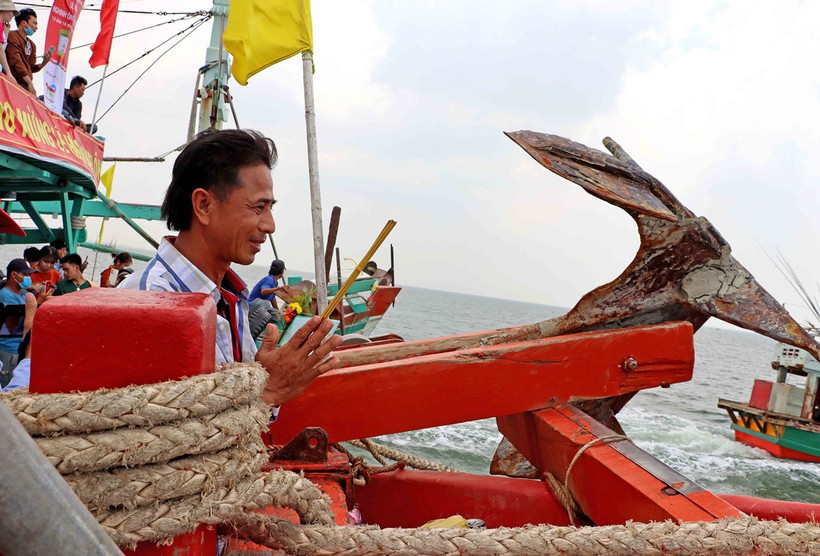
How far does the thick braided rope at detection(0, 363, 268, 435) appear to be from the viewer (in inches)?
36.3

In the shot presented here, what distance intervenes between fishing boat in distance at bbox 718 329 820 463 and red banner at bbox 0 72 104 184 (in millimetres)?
16093

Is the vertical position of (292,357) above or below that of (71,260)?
above

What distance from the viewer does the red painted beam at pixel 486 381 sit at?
2.22 metres

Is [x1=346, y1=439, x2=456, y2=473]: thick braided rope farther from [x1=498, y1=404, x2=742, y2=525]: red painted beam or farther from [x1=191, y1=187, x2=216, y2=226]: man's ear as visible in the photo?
[x1=191, y1=187, x2=216, y2=226]: man's ear

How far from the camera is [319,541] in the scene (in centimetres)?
121

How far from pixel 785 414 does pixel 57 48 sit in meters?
17.5

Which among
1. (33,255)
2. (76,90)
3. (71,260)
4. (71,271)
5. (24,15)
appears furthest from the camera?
(76,90)

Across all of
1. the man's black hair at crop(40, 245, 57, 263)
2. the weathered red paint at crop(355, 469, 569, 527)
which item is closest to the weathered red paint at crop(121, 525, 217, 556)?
the weathered red paint at crop(355, 469, 569, 527)

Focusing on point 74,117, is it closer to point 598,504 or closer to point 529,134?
point 529,134

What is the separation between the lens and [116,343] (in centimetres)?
96

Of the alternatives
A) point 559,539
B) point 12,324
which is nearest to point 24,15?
point 12,324

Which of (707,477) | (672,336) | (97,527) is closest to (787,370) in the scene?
(707,477)

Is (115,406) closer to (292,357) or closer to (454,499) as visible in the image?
(292,357)

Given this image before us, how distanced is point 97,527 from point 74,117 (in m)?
11.7
